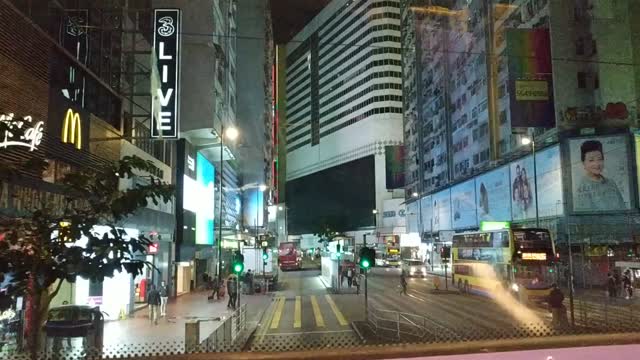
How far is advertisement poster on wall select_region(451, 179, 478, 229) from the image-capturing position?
46594 mm

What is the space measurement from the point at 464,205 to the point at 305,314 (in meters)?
33.9

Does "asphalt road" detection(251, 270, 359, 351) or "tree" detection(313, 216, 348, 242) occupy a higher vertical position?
"tree" detection(313, 216, 348, 242)

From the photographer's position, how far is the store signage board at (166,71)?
59.5 ft

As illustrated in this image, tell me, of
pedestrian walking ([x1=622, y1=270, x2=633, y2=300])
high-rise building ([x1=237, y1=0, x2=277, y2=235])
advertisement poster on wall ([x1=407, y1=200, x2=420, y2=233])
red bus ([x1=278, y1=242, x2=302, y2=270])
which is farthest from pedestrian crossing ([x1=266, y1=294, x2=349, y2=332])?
advertisement poster on wall ([x1=407, y1=200, x2=420, y2=233])

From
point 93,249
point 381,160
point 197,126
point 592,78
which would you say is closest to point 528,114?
point 592,78

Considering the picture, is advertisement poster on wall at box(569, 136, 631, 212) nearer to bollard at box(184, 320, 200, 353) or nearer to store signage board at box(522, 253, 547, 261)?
store signage board at box(522, 253, 547, 261)

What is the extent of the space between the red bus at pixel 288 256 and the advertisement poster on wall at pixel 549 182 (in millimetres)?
26877

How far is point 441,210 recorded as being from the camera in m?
57.6

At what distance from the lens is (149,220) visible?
21.0m

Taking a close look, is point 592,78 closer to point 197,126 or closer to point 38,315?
point 197,126

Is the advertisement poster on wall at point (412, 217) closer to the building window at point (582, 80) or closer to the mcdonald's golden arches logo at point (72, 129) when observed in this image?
the building window at point (582, 80)

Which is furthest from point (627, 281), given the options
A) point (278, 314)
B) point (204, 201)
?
point (204, 201)

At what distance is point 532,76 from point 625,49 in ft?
17.5

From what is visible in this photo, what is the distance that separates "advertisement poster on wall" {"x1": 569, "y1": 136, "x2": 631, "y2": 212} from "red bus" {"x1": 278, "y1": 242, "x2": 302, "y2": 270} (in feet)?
97.3
